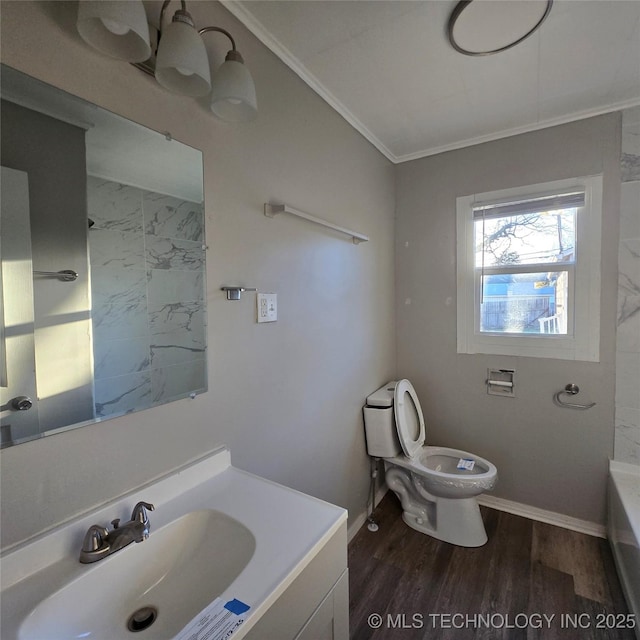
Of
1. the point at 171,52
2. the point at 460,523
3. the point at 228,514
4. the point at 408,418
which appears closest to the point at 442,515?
the point at 460,523

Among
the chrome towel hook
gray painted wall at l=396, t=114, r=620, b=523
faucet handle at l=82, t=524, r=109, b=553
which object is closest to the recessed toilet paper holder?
gray painted wall at l=396, t=114, r=620, b=523

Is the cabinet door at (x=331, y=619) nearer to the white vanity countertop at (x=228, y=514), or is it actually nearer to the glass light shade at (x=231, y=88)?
the white vanity countertop at (x=228, y=514)

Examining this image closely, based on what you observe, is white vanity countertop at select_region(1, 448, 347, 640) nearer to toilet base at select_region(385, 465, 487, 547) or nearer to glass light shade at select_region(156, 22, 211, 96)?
glass light shade at select_region(156, 22, 211, 96)

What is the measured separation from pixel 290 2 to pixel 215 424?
1498 millimetres

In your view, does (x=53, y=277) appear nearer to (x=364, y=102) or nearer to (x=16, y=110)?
(x=16, y=110)

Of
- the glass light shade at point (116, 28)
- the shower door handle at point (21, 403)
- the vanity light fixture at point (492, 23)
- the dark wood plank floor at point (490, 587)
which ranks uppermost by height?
the vanity light fixture at point (492, 23)

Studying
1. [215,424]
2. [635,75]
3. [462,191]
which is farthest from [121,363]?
[635,75]

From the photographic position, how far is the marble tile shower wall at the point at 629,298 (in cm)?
177

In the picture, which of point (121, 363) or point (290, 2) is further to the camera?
point (290, 2)

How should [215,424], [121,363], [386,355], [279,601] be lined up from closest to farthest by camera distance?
[279,601] → [121,363] → [215,424] → [386,355]

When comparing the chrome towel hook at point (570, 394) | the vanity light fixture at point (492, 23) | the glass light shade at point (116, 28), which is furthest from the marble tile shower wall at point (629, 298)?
the glass light shade at point (116, 28)

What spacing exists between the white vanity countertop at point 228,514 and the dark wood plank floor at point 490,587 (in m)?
0.93

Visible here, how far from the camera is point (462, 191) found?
224cm

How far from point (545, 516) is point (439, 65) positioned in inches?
102
